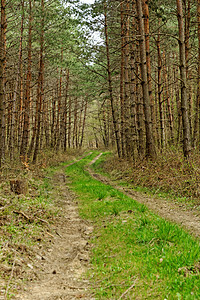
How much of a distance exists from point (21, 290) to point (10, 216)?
8.40 feet

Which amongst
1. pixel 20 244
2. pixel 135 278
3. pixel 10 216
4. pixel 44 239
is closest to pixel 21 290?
pixel 20 244

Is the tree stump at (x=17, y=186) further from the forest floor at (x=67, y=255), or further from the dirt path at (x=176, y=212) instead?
the dirt path at (x=176, y=212)

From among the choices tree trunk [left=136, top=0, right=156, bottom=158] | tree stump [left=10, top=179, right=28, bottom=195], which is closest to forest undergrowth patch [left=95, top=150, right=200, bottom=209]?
tree trunk [left=136, top=0, right=156, bottom=158]

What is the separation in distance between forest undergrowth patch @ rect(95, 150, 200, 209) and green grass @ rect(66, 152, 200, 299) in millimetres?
2604

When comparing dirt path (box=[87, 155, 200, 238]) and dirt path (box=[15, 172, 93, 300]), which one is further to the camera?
dirt path (box=[87, 155, 200, 238])

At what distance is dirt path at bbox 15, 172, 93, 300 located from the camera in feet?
11.4

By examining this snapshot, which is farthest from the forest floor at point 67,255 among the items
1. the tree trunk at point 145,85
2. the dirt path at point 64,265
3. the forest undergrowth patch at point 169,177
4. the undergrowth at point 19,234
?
the tree trunk at point 145,85

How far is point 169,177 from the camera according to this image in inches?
384

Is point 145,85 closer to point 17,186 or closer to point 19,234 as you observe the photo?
point 17,186

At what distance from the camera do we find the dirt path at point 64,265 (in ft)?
Answer: 11.4

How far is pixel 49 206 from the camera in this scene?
7723mm

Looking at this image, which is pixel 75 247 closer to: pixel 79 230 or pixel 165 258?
pixel 79 230

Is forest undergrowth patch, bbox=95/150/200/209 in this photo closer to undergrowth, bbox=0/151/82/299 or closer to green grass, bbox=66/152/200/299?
green grass, bbox=66/152/200/299

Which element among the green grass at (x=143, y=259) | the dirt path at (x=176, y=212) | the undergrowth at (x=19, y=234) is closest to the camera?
the green grass at (x=143, y=259)
